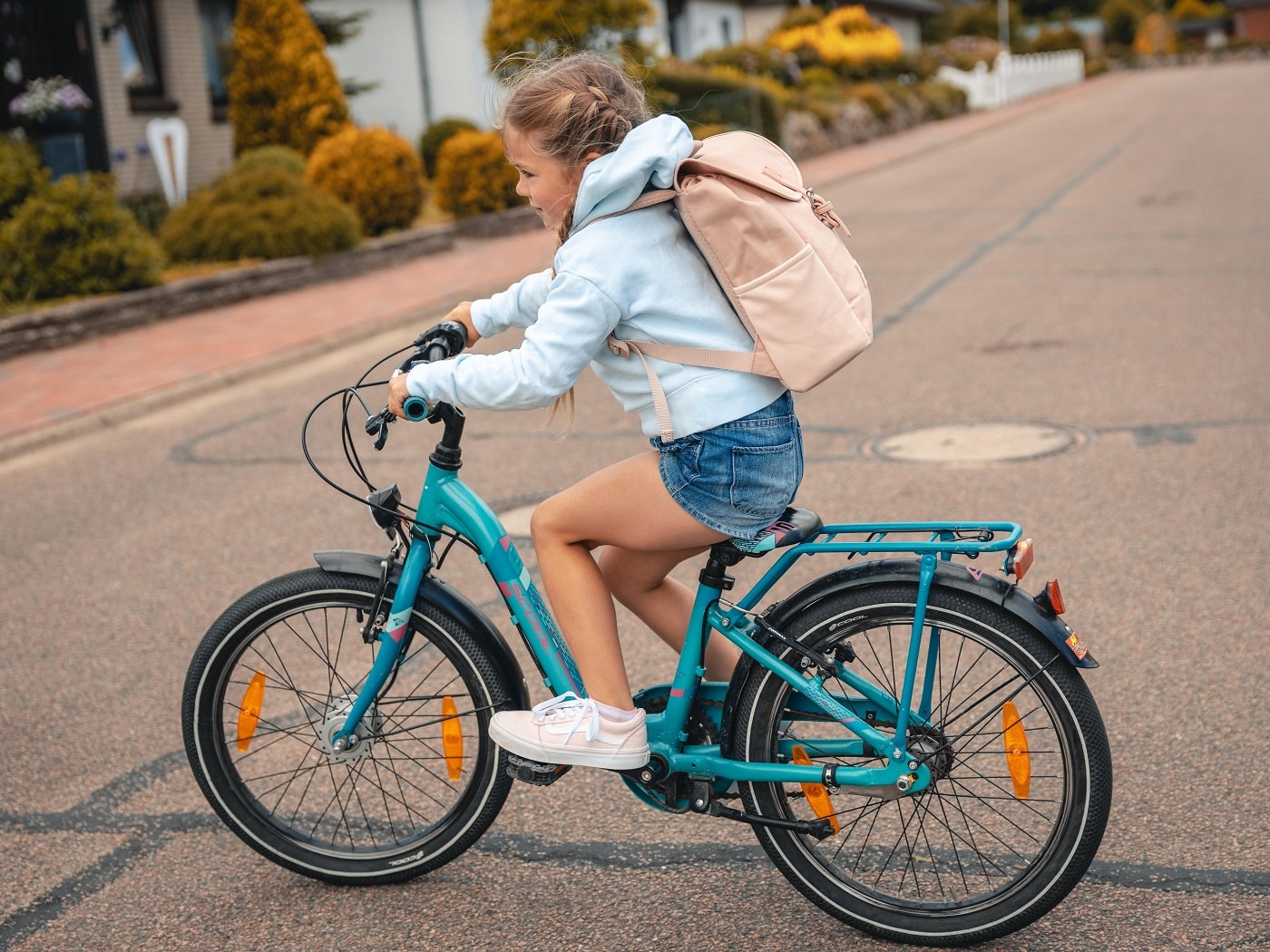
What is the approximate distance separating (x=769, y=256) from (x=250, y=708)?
1.64 metres

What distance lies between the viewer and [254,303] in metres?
Answer: 13.3

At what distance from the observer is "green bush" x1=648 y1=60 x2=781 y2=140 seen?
25234 millimetres

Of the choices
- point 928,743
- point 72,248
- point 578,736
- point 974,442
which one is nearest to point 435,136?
point 72,248

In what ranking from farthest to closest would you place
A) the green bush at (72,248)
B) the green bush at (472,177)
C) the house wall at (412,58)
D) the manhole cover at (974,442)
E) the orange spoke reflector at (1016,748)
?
the house wall at (412,58) < the green bush at (472,177) < the green bush at (72,248) < the manhole cover at (974,442) < the orange spoke reflector at (1016,748)

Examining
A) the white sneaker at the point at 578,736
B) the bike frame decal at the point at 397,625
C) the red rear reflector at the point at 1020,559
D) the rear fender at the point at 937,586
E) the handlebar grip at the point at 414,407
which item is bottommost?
the white sneaker at the point at 578,736

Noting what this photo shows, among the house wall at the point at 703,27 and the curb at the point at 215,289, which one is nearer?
the curb at the point at 215,289

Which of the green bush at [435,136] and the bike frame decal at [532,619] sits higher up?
the green bush at [435,136]

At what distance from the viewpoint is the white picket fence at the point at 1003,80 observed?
1747 inches

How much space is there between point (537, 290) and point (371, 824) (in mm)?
1472

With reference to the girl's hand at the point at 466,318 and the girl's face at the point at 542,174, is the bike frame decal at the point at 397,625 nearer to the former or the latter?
the girl's hand at the point at 466,318

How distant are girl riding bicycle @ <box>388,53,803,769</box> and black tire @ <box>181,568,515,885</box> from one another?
12.4 inches

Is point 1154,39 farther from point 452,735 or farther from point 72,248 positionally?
point 452,735

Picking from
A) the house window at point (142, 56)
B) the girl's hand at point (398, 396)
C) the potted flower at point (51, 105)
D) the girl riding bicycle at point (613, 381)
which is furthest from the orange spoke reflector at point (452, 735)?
the house window at point (142, 56)

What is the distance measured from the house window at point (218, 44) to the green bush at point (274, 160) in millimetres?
3936
